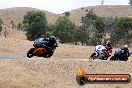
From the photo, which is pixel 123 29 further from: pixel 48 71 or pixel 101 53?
pixel 48 71

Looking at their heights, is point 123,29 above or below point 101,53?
below

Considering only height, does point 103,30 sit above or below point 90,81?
below

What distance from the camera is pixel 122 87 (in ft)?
76.5

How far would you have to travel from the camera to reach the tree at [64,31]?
9744 centimetres

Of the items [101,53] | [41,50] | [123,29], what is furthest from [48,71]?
[123,29]

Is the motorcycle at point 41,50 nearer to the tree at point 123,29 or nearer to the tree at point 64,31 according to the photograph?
the tree at point 64,31

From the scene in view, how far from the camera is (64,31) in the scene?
9900 cm

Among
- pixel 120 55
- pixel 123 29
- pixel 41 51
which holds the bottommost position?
pixel 123 29

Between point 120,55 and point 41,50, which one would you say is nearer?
point 41,50

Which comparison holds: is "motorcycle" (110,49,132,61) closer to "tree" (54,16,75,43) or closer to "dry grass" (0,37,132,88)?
"dry grass" (0,37,132,88)

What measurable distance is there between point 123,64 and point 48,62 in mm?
4938

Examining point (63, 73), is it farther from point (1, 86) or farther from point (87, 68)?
point (1, 86)

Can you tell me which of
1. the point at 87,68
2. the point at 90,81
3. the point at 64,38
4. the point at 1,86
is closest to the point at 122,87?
the point at 87,68

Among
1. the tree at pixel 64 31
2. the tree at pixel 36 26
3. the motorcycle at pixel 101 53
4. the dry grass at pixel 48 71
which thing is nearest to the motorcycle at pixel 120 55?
the motorcycle at pixel 101 53
